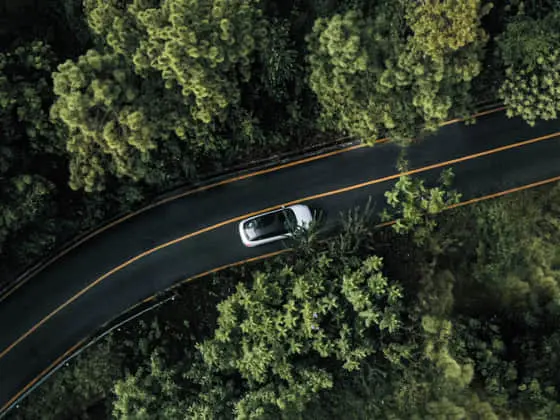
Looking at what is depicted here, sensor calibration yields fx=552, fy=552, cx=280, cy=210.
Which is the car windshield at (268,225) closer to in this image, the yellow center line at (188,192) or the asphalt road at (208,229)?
the asphalt road at (208,229)

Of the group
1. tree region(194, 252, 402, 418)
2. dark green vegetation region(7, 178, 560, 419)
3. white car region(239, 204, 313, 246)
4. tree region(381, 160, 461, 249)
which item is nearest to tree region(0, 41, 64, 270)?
dark green vegetation region(7, 178, 560, 419)

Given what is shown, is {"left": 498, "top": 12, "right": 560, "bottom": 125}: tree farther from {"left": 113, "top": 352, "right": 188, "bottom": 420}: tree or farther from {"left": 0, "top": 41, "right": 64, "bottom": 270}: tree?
{"left": 113, "top": 352, "right": 188, "bottom": 420}: tree

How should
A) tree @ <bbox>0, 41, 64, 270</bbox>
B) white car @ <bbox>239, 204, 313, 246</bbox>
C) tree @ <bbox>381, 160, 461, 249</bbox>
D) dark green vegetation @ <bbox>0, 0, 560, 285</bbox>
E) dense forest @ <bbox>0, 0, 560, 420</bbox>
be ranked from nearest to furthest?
1. dark green vegetation @ <bbox>0, 0, 560, 285</bbox>
2. dense forest @ <bbox>0, 0, 560, 420</bbox>
3. tree @ <bbox>0, 41, 64, 270</bbox>
4. tree @ <bbox>381, 160, 461, 249</bbox>
5. white car @ <bbox>239, 204, 313, 246</bbox>

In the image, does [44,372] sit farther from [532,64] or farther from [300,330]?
[532,64]

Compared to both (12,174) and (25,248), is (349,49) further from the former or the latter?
(25,248)

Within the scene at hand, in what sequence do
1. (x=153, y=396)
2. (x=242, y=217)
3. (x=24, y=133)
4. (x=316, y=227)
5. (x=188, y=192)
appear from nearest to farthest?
1. (x=24, y=133)
2. (x=153, y=396)
3. (x=316, y=227)
4. (x=242, y=217)
5. (x=188, y=192)

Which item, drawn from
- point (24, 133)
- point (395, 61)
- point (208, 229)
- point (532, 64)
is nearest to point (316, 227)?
point (208, 229)
